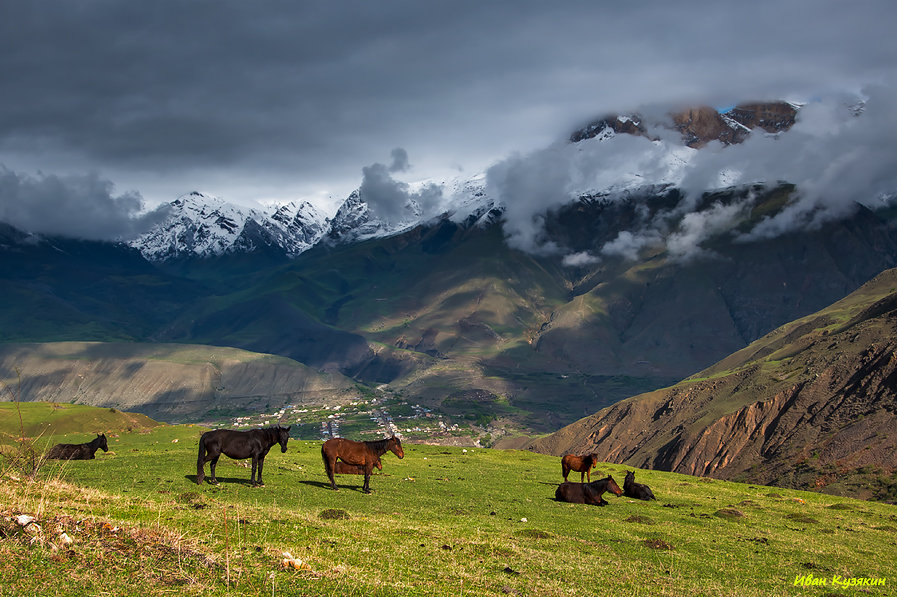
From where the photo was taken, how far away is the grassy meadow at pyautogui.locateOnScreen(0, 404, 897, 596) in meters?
14.9

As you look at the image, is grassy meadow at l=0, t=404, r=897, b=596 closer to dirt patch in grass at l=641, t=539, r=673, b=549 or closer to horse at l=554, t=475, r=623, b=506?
dirt patch in grass at l=641, t=539, r=673, b=549

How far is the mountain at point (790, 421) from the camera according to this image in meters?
79.7

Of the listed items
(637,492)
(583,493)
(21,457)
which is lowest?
(637,492)

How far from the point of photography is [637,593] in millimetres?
18359

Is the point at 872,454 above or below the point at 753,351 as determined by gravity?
below

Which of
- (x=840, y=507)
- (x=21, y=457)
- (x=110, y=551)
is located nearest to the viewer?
(x=110, y=551)

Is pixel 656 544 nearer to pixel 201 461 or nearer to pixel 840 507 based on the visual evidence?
pixel 201 461

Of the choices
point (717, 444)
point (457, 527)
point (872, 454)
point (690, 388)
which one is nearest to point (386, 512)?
point (457, 527)

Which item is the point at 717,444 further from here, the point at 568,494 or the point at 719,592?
the point at 719,592

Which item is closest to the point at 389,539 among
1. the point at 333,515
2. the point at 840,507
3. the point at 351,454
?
the point at 333,515

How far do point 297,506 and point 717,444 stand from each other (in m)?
101

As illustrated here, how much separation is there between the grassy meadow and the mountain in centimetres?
4224

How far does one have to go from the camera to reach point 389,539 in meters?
21.6

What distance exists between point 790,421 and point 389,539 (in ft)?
320
